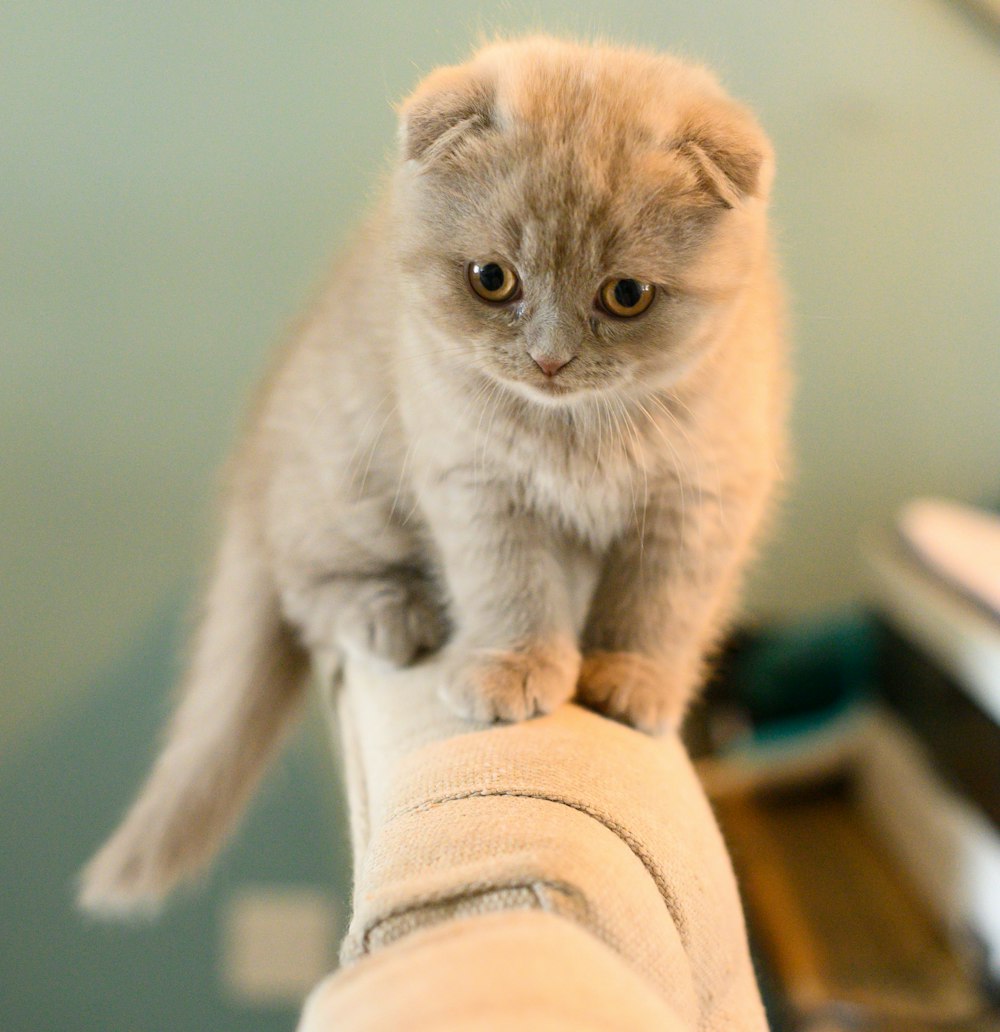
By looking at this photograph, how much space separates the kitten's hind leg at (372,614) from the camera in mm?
940

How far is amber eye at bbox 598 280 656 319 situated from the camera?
73 cm

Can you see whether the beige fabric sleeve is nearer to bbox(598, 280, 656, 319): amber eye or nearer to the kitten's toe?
the kitten's toe

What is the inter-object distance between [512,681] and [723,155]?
1.44ft

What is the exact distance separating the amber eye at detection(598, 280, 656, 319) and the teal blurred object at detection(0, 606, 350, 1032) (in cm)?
76

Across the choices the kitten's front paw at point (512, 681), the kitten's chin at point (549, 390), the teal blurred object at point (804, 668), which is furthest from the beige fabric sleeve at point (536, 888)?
the teal blurred object at point (804, 668)

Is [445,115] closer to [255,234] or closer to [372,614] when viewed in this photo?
[372,614]

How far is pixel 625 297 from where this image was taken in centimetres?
74

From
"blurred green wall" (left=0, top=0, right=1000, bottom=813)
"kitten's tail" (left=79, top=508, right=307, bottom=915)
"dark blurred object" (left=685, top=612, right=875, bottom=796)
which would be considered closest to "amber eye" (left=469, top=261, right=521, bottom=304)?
"blurred green wall" (left=0, top=0, right=1000, bottom=813)

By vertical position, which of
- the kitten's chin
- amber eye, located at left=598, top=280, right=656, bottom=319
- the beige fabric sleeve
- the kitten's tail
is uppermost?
amber eye, located at left=598, top=280, right=656, bottom=319

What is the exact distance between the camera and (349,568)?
101cm

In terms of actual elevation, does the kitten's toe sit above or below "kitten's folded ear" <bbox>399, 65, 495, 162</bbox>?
below

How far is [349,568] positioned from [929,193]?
82 centimetres

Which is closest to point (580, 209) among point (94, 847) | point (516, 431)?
point (516, 431)

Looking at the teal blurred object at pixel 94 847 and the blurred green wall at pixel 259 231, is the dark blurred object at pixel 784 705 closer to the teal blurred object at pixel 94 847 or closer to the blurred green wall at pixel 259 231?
the blurred green wall at pixel 259 231
